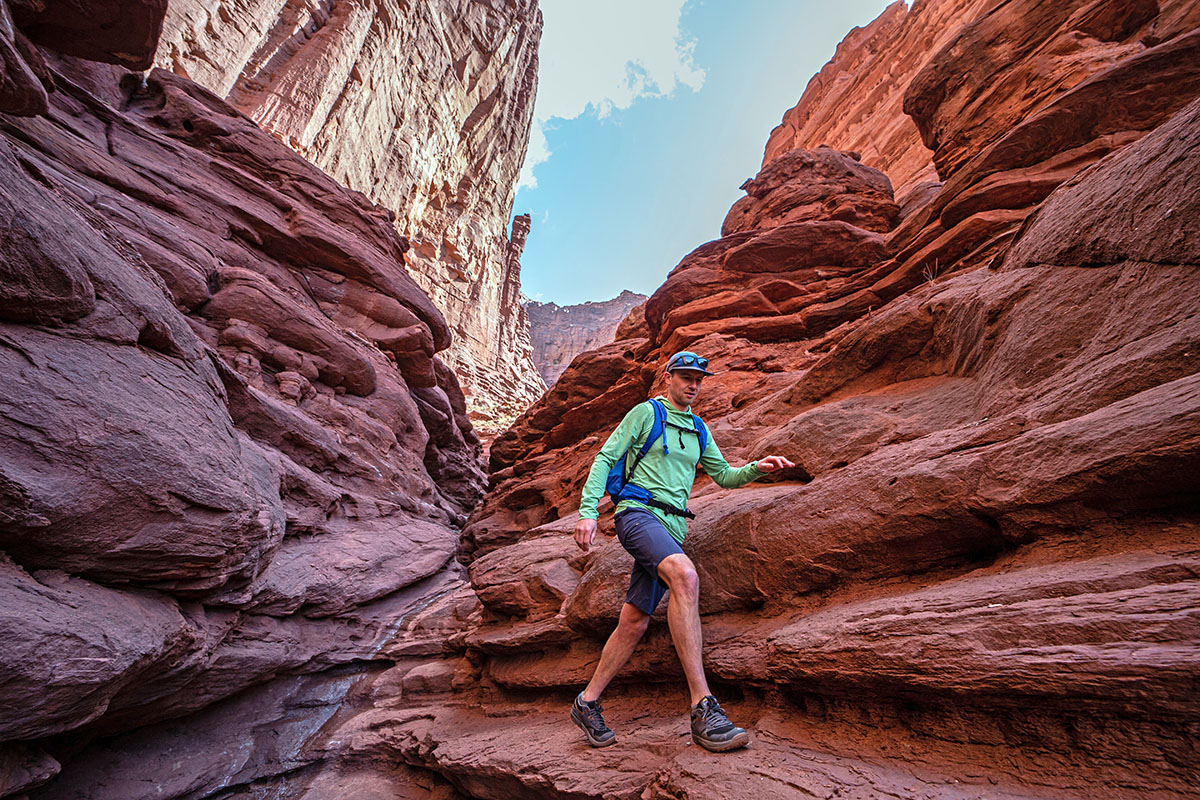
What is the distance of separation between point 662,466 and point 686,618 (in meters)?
1.28

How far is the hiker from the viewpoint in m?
3.50

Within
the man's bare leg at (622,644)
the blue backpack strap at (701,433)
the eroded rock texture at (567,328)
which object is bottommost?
the man's bare leg at (622,644)

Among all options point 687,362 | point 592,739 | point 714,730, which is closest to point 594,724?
point 592,739

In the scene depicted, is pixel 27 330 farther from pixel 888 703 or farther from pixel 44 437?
pixel 888 703

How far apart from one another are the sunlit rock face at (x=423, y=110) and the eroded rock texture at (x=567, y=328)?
101 feet

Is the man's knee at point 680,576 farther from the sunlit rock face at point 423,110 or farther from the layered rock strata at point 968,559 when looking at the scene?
the sunlit rock face at point 423,110

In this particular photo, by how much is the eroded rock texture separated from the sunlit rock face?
30772 mm

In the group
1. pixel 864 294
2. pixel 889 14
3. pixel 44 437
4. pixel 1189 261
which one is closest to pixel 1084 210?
pixel 1189 261

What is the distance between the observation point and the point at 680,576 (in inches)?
144

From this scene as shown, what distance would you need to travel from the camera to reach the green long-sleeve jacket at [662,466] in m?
4.20

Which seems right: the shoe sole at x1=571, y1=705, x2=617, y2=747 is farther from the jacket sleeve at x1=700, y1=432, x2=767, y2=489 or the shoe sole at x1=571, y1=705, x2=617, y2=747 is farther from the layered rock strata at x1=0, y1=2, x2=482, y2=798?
the layered rock strata at x1=0, y1=2, x2=482, y2=798

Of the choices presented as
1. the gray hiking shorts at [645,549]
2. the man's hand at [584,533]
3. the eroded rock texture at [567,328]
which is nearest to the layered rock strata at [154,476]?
the man's hand at [584,533]

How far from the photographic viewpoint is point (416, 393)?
22922mm

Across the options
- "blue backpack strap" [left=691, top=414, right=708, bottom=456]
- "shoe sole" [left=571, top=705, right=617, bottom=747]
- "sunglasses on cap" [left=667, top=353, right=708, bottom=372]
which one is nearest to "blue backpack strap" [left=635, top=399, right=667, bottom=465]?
"blue backpack strap" [left=691, top=414, right=708, bottom=456]
